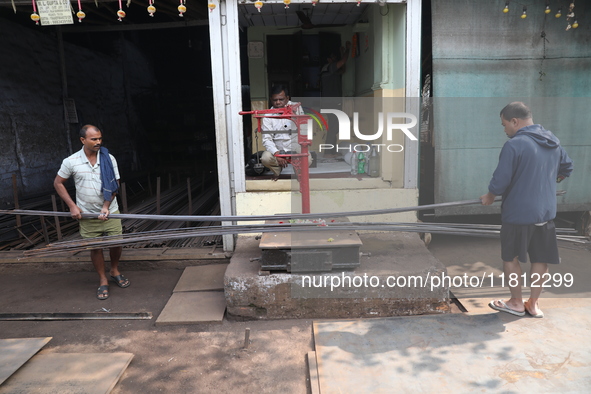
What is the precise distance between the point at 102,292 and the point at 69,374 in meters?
1.44

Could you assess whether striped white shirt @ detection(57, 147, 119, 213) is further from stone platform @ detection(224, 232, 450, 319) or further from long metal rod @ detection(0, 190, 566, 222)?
stone platform @ detection(224, 232, 450, 319)

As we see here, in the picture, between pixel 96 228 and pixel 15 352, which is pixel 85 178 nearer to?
pixel 96 228

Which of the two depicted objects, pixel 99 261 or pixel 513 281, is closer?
pixel 513 281

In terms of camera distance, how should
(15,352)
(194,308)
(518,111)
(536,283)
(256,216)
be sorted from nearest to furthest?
(15,352)
(518,111)
(536,283)
(256,216)
(194,308)

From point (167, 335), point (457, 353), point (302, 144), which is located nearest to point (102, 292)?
point (167, 335)

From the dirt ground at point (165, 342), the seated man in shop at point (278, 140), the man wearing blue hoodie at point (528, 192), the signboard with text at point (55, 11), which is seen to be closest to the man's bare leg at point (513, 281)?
the man wearing blue hoodie at point (528, 192)

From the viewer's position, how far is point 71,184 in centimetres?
780

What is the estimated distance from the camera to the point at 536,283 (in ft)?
11.2

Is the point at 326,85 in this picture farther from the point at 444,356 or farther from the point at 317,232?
the point at 444,356

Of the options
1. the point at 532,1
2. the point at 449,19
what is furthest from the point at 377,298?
the point at 532,1

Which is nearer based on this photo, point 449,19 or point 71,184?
point 449,19

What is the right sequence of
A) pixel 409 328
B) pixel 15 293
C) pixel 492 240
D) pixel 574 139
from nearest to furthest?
pixel 409 328
pixel 15 293
pixel 574 139
pixel 492 240

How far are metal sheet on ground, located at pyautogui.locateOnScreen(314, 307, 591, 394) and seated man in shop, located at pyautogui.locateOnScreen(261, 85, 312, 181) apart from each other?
2069 mm

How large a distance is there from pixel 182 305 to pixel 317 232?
1544mm
